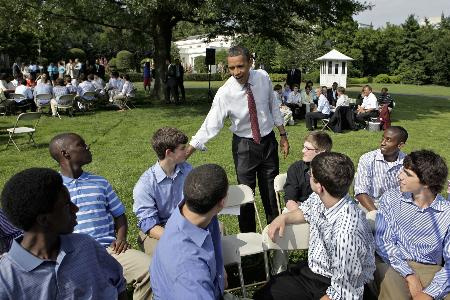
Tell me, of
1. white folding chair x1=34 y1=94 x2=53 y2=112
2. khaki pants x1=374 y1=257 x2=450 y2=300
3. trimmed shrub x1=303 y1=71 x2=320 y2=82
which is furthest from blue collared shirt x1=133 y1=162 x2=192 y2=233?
trimmed shrub x1=303 y1=71 x2=320 y2=82

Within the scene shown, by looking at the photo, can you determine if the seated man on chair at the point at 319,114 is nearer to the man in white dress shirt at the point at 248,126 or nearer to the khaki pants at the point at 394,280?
the man in white dress shirt at the point at 248,126

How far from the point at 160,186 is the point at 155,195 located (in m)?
0.09

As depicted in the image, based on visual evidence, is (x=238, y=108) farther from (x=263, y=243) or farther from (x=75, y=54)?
(x=75, y=54)

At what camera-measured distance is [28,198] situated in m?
2.01

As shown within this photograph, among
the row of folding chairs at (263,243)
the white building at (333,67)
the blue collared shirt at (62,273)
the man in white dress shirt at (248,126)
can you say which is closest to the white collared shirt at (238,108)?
the man in white dress shirt at (248,126)

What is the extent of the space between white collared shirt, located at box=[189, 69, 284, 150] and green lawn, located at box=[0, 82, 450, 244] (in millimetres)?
1462

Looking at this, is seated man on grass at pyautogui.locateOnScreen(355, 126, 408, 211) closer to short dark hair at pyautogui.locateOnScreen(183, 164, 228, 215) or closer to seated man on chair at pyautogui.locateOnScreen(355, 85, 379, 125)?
short dark hair at pyautogui.locateOnScreen(183, 164, 228, 215)

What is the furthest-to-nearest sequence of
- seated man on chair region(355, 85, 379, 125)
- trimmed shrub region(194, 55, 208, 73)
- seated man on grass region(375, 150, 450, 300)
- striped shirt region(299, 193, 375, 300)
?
1. trimmed shrub region(194, 55, 208, 73)
2. seated man on chair region(355, 85, 379, 125)
3. seated man on grass region(375, 150, 450, 300)
4. striped shirt region(299, 193, 375, 300)

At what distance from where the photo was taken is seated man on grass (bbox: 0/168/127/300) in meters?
1.94

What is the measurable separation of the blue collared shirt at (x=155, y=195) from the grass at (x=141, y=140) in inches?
63.5

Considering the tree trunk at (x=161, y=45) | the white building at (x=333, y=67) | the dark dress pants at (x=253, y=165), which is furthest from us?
the white building at (x=333, y=67)

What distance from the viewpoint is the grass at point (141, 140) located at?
8.66 meters

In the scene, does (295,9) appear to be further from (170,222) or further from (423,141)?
(170,222)

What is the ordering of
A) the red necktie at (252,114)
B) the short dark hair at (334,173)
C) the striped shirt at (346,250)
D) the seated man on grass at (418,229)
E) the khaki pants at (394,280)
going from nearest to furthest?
the striped shirt at (346,250)
the short dark hair at (334,173)
the khaki pants at (394,280)
the seated man on grass at (418,229)
the red necktie at (252,114)
